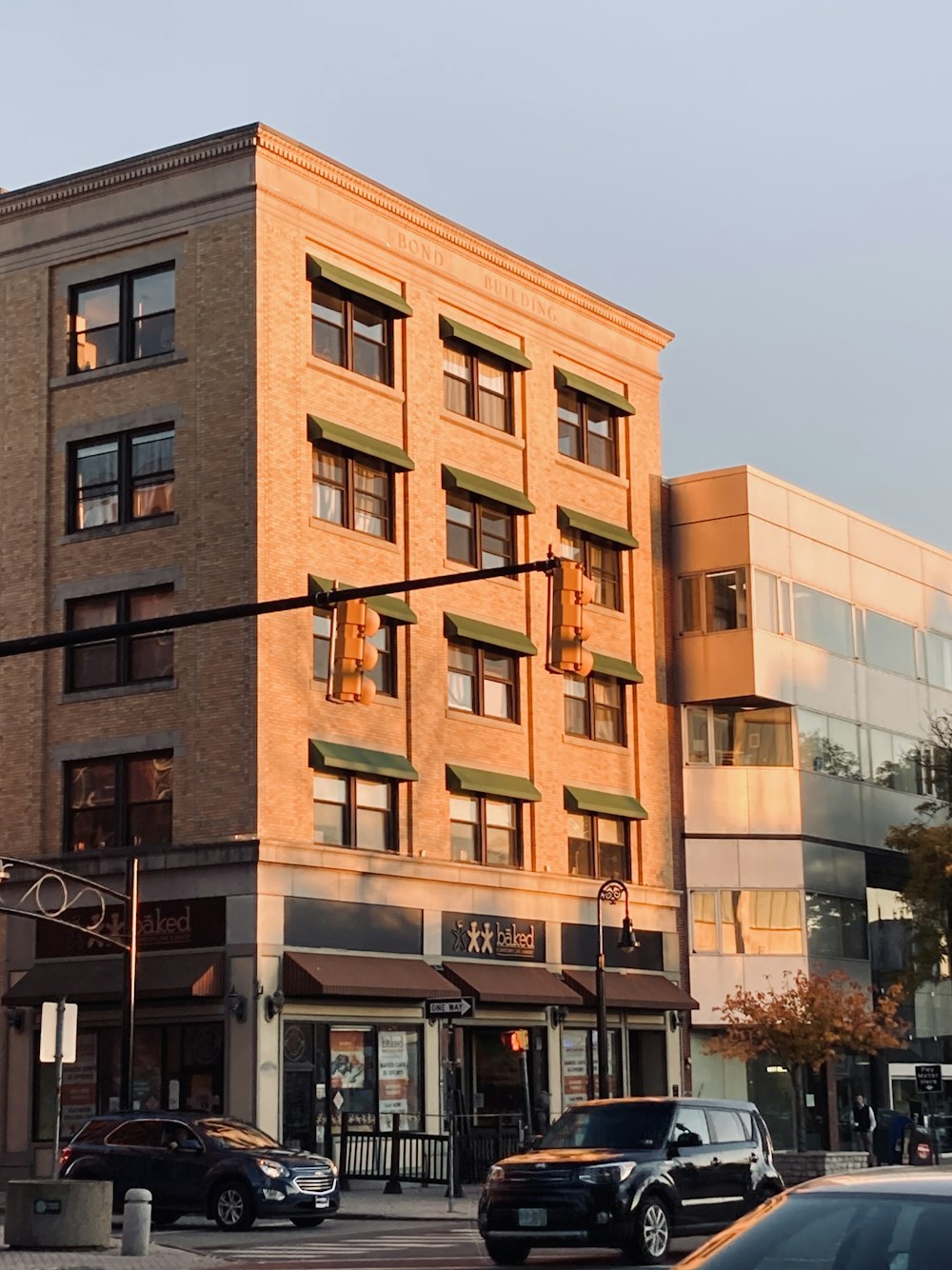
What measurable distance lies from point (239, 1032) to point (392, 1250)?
14.1 m

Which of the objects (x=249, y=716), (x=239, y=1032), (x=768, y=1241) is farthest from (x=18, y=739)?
(x=768, y=1241)

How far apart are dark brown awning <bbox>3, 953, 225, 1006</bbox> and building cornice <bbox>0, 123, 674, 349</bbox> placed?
16354mm

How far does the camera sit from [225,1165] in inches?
1105

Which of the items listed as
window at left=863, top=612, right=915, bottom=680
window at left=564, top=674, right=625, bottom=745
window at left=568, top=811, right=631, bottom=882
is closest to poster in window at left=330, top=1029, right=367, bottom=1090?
window at left=568, top=811, right=631, bottom=882

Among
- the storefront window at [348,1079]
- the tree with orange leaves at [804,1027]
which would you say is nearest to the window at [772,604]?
the tree with orange leaves at [804,1027]

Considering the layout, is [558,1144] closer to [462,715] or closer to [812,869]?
[462,715]

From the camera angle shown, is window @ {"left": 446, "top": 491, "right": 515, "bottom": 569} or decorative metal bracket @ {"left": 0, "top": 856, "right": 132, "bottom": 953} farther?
window @ {"left": 446, "top": 491, "right": 515, "bottom": 569}

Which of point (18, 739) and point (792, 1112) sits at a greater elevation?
point (18, 739)

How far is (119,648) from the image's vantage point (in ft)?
135

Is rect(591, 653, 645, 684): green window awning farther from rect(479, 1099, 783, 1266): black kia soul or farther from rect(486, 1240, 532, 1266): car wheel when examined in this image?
rect(486, 1240, 532, 1266): car wheel

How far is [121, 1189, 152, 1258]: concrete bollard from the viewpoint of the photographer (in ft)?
74.2

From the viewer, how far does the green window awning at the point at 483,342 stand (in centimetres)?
4544

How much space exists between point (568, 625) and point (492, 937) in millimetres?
25218

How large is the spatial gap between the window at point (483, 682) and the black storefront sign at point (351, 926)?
212 inches
